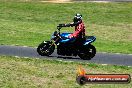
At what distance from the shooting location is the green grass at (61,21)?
2573 centimetres

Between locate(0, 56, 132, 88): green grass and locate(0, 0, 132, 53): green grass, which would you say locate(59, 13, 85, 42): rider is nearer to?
locate(0, 56, 132, 88): green grass

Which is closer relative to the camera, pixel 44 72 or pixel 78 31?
pixel 44 72

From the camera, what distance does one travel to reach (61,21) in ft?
118

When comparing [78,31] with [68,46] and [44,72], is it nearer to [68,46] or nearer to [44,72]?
[68,46]

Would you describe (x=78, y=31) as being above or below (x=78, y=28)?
below

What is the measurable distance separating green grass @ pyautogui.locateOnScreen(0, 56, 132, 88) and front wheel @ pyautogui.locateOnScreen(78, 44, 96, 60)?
56.5 inches

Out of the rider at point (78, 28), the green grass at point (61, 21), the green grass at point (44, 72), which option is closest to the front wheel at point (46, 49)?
the rider at point (78, 28)

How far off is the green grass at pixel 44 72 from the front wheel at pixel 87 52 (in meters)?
1.43

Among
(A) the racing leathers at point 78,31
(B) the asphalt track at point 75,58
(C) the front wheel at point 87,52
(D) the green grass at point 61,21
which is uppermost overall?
(A) the racing leathers at point 78,31

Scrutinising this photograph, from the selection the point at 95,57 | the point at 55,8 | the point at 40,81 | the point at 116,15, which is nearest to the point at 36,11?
the point at 55,8

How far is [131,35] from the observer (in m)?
29.3

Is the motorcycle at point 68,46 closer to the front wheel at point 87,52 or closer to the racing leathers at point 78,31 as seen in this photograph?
the front wheel at point 87,52

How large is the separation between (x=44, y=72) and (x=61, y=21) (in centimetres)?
2048

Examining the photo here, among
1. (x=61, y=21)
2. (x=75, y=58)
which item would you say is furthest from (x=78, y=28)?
(x=61, y=21)
